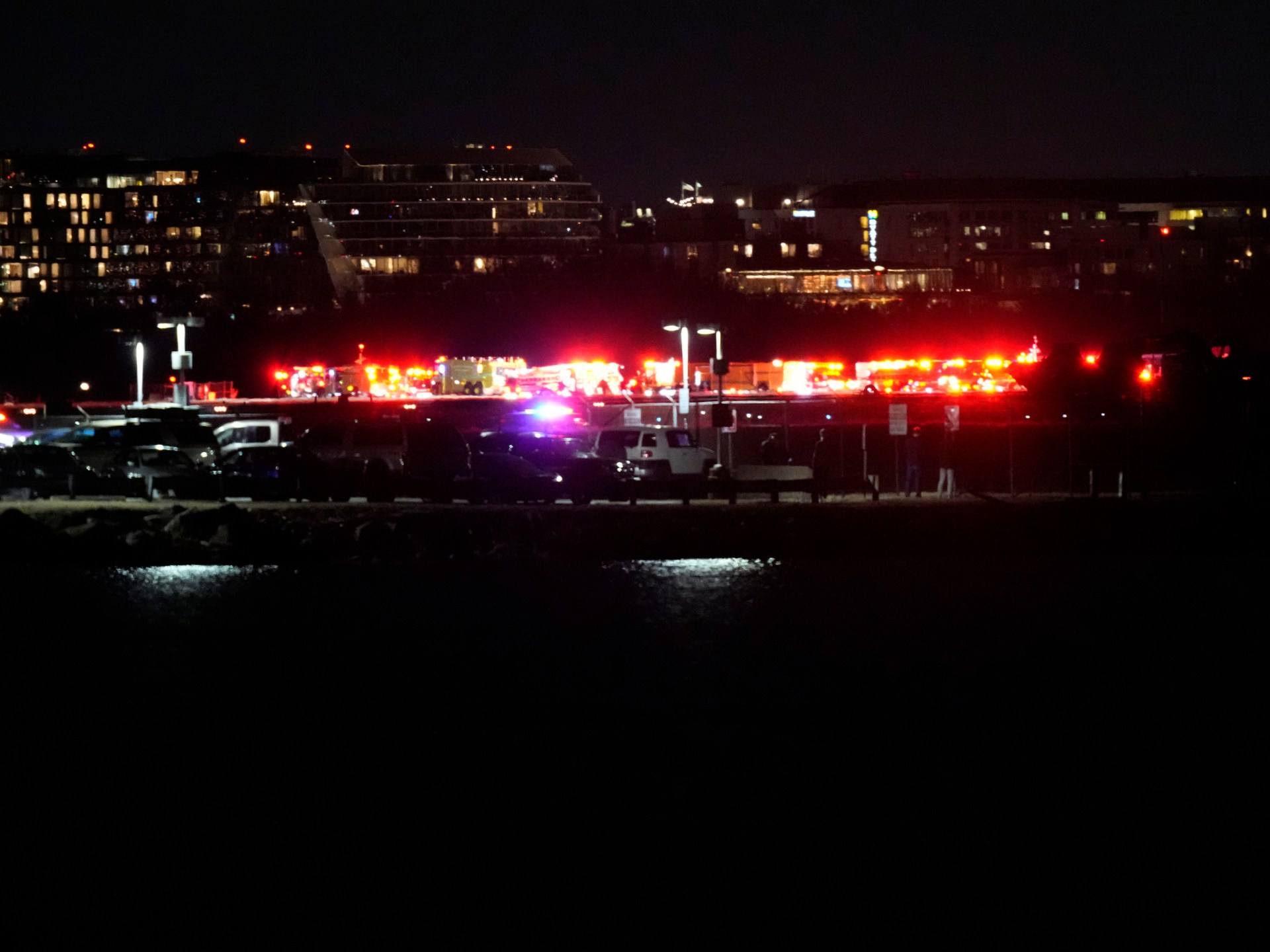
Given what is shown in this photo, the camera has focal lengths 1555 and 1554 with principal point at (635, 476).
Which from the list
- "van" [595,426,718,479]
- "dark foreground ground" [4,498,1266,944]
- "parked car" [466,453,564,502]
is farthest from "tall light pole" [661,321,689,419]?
"dark foreground ground" [4,498,1266,944]

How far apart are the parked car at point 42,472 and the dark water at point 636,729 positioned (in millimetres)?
10928

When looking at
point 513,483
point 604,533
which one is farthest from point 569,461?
point 604,533

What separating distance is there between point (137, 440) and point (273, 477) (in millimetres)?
6760

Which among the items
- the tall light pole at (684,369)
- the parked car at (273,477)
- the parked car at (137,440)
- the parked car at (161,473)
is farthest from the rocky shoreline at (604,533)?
the tall light pole at (684,369)

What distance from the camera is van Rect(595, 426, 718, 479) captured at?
114 ft

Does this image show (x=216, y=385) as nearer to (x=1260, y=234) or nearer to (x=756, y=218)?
(x=756, y=218)

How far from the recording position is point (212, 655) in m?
17.7

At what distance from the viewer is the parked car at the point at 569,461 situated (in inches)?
1256

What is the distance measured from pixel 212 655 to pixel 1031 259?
5328 inches

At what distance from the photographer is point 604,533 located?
2834cm

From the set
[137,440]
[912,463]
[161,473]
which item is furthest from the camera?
[137,440]

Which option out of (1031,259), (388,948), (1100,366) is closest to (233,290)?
(1031,259)

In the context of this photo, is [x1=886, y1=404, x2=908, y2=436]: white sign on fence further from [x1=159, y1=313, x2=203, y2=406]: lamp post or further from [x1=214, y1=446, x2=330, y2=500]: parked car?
[x1=159, y1=313, x2=203, y2=406]: lamp post

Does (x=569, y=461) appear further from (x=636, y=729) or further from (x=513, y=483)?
(x=636, y=729)
